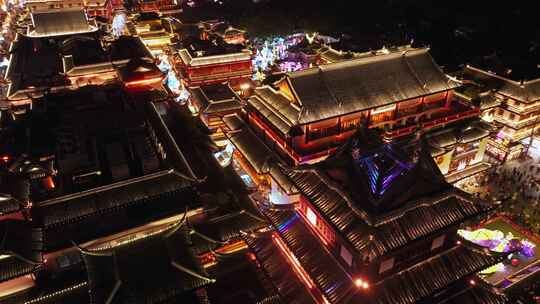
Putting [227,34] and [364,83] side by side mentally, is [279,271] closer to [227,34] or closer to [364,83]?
[364,83]

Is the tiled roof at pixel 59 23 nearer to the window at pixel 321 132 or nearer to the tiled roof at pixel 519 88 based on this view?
the window at pixel 321 132

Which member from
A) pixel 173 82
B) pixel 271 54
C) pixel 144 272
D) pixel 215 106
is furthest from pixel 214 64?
pixel 144 272

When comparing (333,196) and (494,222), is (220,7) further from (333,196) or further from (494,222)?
(333,196)

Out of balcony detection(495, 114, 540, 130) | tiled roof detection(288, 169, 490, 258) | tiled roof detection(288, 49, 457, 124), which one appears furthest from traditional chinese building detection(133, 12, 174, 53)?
tiled roof detection(288, 169, 490, 258)

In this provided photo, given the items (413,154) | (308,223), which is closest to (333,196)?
(308,223)

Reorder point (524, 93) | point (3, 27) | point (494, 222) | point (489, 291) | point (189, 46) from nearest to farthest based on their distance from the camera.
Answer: point (489, 291) < point (494, 222) < point (524, 93) < point (189, 46) < point (3, 27)

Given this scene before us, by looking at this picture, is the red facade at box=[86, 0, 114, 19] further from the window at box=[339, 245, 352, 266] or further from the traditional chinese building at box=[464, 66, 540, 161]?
the window at box=[339, 245, 352, 266]
